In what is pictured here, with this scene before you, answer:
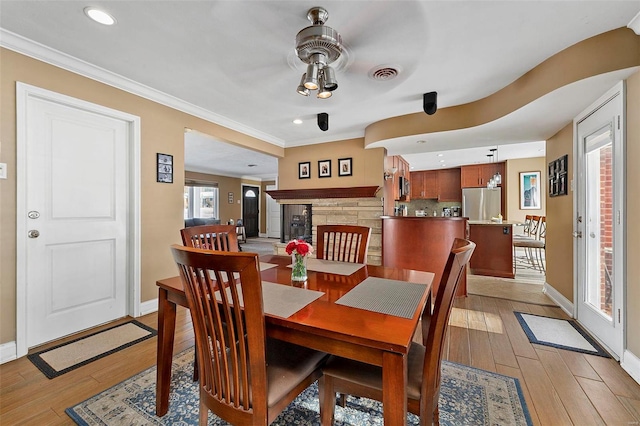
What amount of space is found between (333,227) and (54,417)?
194 cm

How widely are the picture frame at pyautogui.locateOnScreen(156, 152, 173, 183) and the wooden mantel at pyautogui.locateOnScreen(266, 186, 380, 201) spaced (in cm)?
200

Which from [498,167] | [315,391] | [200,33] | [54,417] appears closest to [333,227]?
[315,391]

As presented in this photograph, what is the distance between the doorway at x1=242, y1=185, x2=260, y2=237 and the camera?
928 cm

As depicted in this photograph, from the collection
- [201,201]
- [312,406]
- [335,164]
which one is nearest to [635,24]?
[312,406]

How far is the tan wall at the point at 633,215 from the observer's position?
1.73m

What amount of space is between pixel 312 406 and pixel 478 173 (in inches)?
278

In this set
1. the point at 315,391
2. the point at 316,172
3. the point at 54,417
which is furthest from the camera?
the point at 316,172

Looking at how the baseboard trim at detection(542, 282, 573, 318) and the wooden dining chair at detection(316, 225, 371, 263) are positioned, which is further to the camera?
the baseboard trim at detection(542, 282, 573, 318)

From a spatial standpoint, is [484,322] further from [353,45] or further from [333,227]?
[353,45]

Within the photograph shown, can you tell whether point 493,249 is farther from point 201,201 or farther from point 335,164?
point 201,201

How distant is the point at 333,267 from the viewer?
1783 millimetres

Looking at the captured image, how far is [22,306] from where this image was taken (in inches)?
77.5

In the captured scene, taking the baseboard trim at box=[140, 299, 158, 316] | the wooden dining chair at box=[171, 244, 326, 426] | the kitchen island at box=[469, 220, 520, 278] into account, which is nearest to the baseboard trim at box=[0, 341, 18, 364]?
the baseboard trim at box=[140, 299, 158, 316]

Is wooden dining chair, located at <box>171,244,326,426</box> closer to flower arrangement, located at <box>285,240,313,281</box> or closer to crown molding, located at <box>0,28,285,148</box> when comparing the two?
flower arrangement, located at <box>285,240,313,281</box>
